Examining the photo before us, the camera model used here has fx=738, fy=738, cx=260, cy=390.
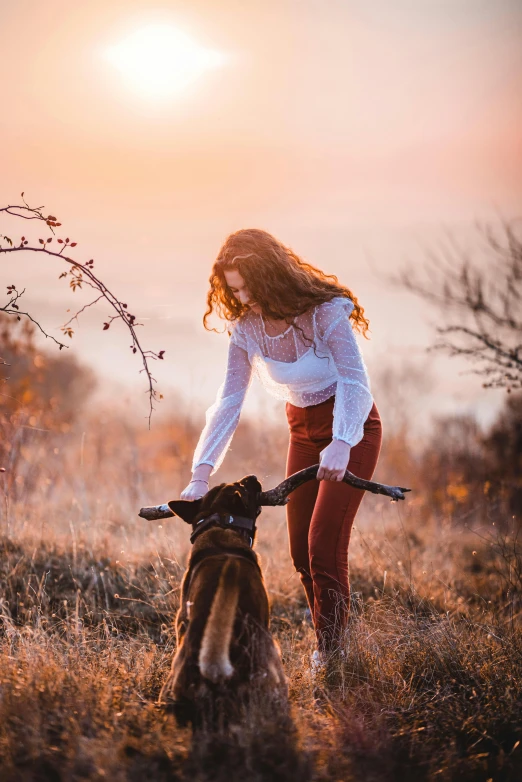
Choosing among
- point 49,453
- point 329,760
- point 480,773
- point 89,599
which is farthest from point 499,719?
point 49,453

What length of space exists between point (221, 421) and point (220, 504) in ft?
2.75

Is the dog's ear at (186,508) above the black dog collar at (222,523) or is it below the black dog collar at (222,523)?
above

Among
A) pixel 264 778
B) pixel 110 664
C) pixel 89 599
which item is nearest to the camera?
pixel 264 778

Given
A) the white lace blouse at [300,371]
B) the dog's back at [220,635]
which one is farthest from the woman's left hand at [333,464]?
the dog's back at [220,635]

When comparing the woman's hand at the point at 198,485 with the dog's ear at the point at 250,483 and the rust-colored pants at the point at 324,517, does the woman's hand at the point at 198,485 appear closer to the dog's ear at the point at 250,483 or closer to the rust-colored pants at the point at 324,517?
the dog's ear at the point at 250,483

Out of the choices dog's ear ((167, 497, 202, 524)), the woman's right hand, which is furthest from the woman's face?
dog's ear ((167, 497, 202, 524))

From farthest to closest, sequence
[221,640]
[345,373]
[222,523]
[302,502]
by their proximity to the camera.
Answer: [302,502], [345,373], [222,523], [221,640]

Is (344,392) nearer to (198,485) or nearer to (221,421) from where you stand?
(221,421)

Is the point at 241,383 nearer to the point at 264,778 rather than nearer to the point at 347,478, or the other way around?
the point at 347,478

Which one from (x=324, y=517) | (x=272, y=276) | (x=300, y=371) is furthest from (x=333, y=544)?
(x=272, y=276)

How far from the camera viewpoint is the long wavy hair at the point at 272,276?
4.33m

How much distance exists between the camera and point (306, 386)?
436cm

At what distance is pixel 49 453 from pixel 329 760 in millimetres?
8085

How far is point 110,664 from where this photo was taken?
12.9 feet
